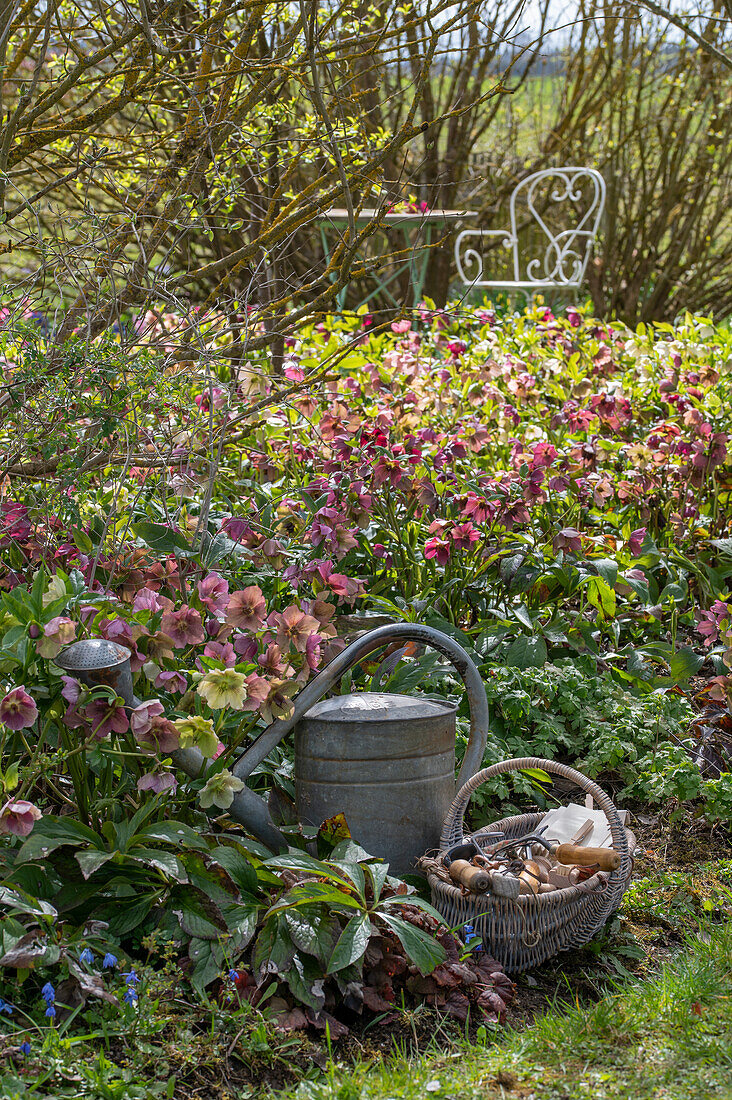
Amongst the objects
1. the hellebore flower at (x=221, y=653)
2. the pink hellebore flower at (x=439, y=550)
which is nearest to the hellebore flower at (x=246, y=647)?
the hellebore flower at (x=221, y=653)

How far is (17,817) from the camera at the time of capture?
4.98 feet

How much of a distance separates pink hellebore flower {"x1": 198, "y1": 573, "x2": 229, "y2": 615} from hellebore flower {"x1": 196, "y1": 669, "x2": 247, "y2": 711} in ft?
0.70

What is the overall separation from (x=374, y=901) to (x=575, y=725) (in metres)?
0.94

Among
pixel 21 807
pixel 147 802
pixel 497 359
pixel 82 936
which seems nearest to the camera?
pixel 21 807

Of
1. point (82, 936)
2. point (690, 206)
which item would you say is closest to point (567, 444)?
point (82, 936)

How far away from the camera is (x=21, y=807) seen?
1509 millimetres

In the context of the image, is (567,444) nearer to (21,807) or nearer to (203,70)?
(203,70)

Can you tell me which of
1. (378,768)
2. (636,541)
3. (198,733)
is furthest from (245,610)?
(636,541)

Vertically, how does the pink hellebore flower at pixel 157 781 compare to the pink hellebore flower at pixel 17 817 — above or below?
below

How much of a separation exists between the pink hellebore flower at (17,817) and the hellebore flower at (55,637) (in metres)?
0.24

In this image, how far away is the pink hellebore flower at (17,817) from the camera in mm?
1509

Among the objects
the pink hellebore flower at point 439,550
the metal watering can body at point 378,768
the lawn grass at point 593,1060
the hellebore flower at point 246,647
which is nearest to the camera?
the lawn grass at point 593,1060

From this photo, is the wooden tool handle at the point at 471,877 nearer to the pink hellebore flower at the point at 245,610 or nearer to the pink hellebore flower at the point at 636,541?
the pink hellebore flower at the point at 245,610

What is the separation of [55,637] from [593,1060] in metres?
1.02
